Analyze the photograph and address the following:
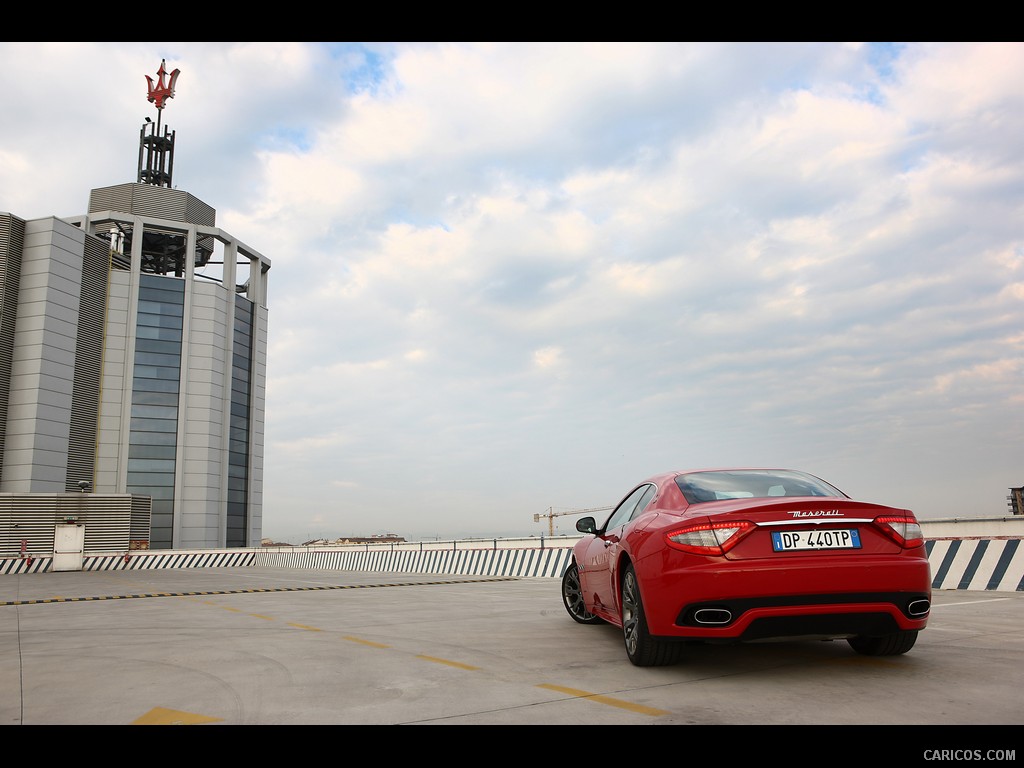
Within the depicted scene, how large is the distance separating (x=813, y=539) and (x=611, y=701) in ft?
5.17

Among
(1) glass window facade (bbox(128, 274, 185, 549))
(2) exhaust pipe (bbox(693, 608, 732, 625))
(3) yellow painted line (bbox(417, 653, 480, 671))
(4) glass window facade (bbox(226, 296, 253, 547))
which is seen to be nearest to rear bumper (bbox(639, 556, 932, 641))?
(2) exhaust pipe (bbox(693, 608, 732, 625))

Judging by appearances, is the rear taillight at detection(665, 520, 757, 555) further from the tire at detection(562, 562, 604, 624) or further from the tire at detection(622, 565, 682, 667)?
the tire at detection(562, 562, 604, 624)

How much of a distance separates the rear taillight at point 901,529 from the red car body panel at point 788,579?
0.04ft

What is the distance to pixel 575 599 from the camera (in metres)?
7.99

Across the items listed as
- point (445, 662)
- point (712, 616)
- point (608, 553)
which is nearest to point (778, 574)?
point (712, 616)

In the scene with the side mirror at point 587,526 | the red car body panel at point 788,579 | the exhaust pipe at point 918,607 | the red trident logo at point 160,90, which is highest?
the red trident logo at point 160,90

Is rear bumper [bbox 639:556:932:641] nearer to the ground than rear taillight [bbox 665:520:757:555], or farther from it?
nearer to the ground

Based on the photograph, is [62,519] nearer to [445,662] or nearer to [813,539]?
[445,662]

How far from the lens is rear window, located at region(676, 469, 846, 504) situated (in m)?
5.21

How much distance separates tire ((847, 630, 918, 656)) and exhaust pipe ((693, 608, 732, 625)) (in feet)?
4.57

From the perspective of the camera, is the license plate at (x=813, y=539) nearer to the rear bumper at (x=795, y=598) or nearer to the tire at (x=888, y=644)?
the rear bumper at (x=795, y=598)

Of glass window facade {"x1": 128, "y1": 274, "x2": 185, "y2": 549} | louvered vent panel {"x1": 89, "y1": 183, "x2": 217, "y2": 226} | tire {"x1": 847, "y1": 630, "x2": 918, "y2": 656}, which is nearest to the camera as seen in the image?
tire {"x1": 847, "y1": 630, "x2": 918, "y2": 656}

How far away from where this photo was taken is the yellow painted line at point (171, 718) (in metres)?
3.66

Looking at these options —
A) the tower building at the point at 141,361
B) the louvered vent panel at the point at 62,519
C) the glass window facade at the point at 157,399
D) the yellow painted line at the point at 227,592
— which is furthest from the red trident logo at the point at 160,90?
the yellow painted line at the point at 227,592
